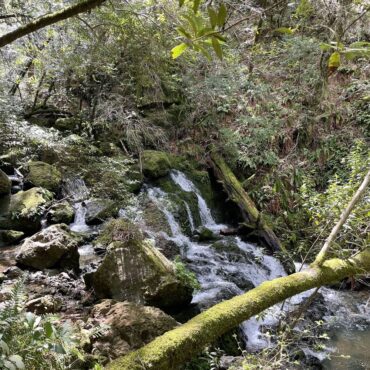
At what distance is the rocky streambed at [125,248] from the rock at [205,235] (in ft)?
0.08

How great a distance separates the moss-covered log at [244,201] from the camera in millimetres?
7812

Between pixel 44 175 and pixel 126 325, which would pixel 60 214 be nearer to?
pixel 44 175

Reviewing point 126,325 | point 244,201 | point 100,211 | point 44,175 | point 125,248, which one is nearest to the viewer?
point 126,325

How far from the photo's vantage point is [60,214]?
271 inches

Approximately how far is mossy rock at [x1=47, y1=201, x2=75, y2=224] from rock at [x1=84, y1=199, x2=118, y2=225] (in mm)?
349

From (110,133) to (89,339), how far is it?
280 inches

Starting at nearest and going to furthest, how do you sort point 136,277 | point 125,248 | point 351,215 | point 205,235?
point 351,215 → point 136,277 → point 125,248 → point 205,235

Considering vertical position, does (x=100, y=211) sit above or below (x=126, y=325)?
above

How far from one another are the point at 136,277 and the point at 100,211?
305 cm

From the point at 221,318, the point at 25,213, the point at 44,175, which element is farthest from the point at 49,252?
the point at 221,318

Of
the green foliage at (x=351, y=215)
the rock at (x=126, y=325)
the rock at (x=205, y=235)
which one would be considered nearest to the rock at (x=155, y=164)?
the rock at (x=205, y=235)

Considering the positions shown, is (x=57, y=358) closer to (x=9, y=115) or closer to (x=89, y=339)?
(x=89, y=339)

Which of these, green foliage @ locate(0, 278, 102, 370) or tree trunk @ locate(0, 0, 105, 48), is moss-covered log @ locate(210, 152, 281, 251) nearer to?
green foliage @ locate(0, 278, 102, 370)

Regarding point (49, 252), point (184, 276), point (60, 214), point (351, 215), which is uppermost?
point (60, 214)
